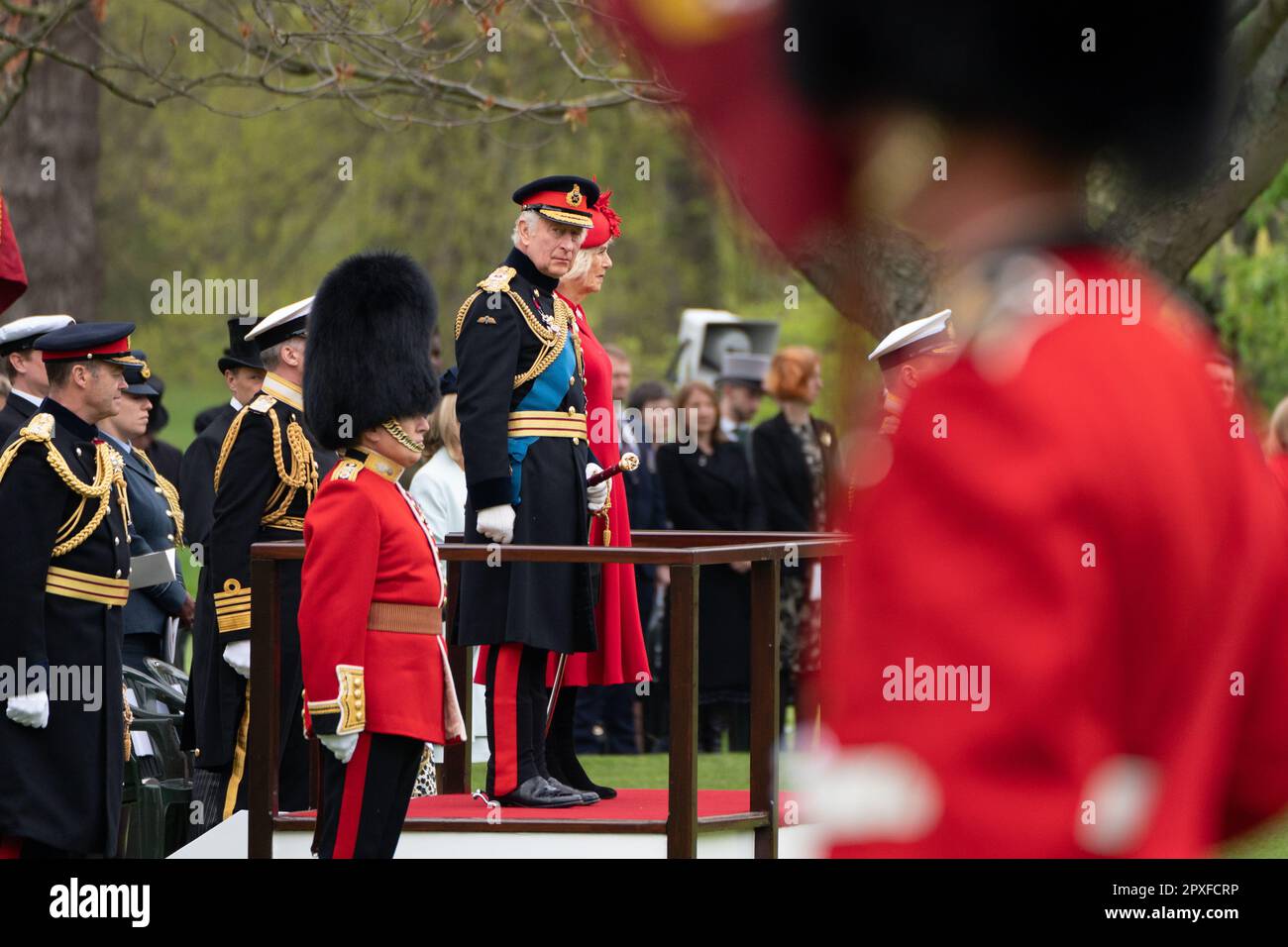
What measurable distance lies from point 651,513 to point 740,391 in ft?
5.08

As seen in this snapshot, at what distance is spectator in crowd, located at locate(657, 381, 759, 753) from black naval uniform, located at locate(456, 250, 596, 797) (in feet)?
14.4

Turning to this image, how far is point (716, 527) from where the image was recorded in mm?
10773

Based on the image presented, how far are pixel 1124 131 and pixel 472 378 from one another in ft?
15.3

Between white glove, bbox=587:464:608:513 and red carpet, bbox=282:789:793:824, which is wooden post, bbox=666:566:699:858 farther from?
white glove, bbox=587:464:608:513

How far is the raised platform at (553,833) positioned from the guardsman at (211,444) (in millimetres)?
1940

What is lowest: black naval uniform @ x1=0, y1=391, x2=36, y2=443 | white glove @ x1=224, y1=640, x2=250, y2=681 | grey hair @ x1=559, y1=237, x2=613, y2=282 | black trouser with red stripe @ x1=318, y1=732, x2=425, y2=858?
black trouser with red stripe @ x1=318, y1=732, x2=425, y2=858

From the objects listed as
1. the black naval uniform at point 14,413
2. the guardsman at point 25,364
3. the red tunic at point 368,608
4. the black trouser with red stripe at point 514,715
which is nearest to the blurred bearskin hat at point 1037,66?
the red tunic at point 368,608

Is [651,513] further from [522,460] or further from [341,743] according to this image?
[341,743]

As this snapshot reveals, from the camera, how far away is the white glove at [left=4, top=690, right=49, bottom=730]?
5.96 metres

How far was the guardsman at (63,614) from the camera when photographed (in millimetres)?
5980

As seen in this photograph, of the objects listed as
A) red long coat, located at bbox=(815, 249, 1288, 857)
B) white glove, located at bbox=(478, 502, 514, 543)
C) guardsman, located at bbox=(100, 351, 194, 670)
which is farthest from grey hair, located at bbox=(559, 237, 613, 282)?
red long coat, located at bbox=(815, 249, 1288, 857)

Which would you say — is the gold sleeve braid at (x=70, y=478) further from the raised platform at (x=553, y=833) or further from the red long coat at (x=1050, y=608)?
the red long coat at (x=1050, y=608)

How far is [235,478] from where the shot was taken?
670 centimetres
